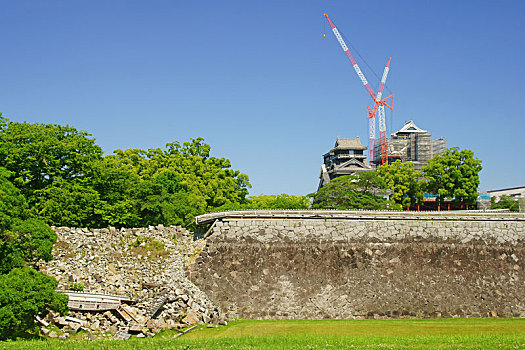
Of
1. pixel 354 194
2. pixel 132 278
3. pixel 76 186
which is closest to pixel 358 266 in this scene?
pixel 132 278

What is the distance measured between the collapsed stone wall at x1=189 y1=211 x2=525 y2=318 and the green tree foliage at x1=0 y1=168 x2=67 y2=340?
8.16 meters

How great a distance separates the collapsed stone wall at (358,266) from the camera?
95.7 ft

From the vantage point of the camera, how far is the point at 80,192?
121 feet

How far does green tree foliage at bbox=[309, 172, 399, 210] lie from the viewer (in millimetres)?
52319

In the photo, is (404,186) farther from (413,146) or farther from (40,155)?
(413,146)

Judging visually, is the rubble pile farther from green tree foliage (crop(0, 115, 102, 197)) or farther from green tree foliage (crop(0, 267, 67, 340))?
green tree foliage (crop(0, 115, 102, 197))

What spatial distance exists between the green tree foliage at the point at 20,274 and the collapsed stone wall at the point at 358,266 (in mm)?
8158

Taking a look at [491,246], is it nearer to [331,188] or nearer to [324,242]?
[324,242]

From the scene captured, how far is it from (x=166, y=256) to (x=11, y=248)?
30.2ft

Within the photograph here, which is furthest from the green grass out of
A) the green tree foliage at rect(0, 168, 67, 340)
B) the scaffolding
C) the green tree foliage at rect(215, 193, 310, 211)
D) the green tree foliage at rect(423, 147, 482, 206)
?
the scaffolding

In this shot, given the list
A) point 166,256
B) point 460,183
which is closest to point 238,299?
point 166,256

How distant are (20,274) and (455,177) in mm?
46172

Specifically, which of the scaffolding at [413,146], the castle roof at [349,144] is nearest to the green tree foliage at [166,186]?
the castle roof at [349,144]

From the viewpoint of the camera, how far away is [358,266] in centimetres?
2991
